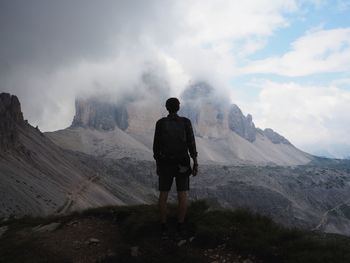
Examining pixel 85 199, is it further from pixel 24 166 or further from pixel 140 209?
pixel 140 209

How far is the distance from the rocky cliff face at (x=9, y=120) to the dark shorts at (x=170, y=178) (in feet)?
269

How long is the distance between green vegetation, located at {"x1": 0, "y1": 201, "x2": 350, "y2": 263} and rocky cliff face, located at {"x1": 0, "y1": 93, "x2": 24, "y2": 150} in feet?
265

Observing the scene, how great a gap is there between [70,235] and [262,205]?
6413 inches

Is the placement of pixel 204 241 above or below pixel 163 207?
below

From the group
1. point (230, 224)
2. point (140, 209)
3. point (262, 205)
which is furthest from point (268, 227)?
point (262, 205)

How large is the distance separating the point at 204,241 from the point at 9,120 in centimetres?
9650

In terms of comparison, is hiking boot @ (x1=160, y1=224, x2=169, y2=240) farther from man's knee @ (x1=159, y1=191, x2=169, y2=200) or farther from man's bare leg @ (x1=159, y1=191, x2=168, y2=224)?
man's knee @ (x1=159, y1=191, x2=169, y2=200)

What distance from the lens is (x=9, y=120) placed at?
98.6 m

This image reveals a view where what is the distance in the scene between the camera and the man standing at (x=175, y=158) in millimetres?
10625

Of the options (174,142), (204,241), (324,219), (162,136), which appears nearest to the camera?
(204,241)

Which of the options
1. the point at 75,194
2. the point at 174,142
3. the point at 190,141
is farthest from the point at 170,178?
the point at 75,194

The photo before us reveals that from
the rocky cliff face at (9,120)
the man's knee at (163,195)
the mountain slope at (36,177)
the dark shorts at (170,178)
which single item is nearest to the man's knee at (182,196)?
the dark shorts at (170,178)

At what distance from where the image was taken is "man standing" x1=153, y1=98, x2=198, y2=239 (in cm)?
1062

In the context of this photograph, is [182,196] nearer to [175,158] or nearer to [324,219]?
[175,158]
